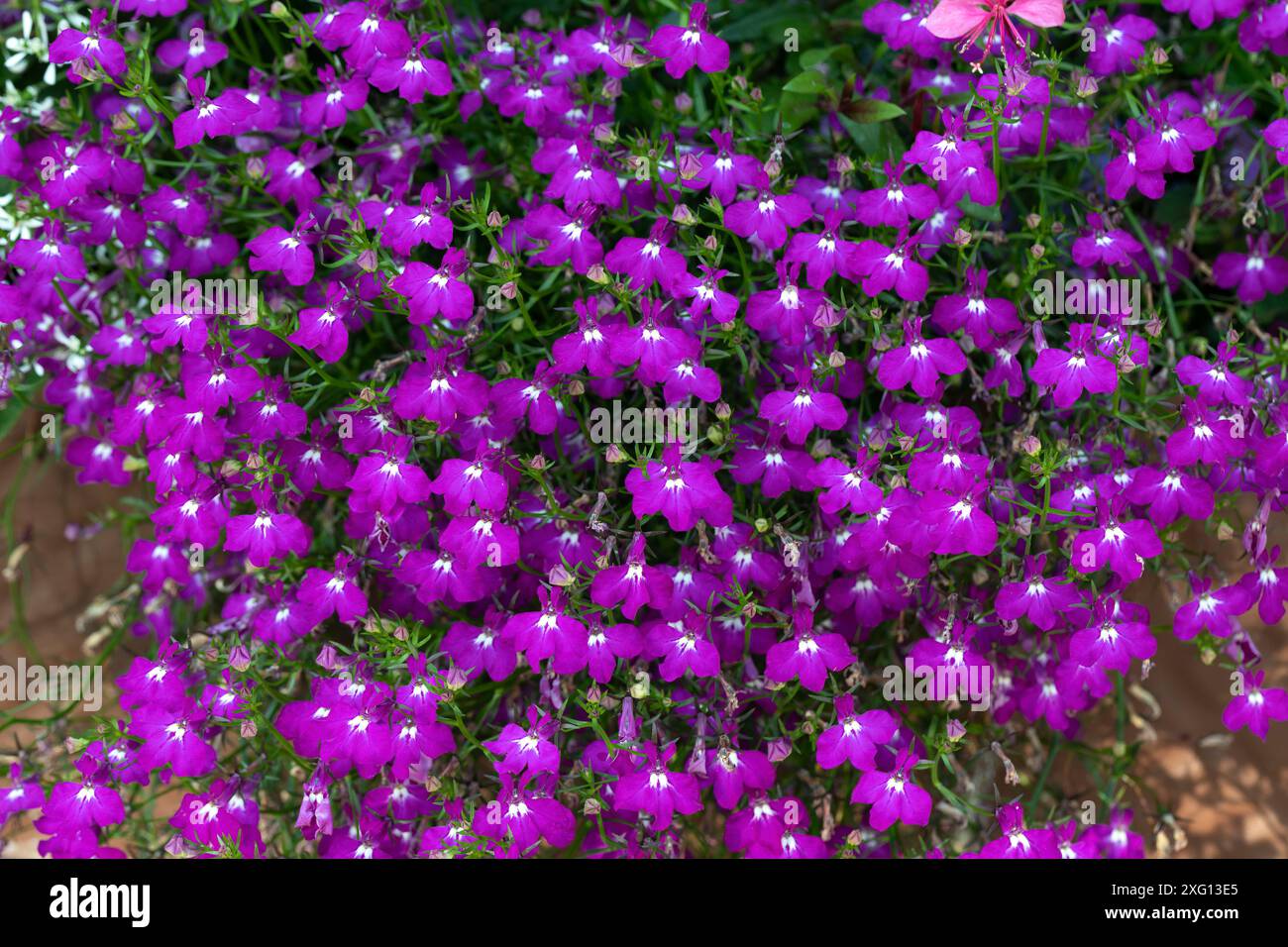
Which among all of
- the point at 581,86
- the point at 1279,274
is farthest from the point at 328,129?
the point at 1279,274

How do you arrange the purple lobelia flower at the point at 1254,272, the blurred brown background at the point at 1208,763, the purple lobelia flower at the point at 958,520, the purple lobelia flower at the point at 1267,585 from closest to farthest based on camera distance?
the purple lobelia flower at the point at 958,520 < the purple lobelia flower at the point at 1267,585 < the purple lobelia flower at the point at 1254,272 < the blurred brown background at the point at 1208,763

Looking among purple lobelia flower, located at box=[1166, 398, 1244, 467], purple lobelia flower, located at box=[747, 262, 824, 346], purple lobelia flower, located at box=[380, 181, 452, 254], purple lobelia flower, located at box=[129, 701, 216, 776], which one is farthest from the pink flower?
purple lobelia flower, located at box=[129, 701, 216, 776]

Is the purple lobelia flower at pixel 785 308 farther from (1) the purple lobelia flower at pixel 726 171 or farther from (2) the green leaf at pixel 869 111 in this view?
(2) the green leaf at pixel 869 111

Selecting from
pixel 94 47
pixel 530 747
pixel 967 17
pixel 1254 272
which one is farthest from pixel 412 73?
pixel 1254 272

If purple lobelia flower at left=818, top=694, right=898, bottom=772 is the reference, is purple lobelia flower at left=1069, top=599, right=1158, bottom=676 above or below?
above

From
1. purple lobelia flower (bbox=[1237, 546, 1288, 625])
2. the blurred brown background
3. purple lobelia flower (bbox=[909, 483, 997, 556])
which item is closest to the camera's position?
purple lobelia flower (bbox=[909, 483, 997, 556])

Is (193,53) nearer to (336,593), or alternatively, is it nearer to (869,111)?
(336,593)

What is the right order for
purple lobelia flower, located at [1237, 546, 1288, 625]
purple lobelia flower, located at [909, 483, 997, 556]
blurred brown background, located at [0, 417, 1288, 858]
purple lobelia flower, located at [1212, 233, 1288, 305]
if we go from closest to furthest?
purple lobelia flower, located at [909, 483, 997, 556] → purple lobelia flower, located at [1237, 546, 1288, 625] → purple lobelia flower, located at [1212, 233, 1288, 305] → blurred brown background, located at [0, 417, 1288, 858]

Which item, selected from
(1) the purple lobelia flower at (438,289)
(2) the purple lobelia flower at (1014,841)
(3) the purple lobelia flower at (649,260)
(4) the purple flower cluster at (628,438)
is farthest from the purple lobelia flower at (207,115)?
(2) the purple lobelia flower at (1014,841)

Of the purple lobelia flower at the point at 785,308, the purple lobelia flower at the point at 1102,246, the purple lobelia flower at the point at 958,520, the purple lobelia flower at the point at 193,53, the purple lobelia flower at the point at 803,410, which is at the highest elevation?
the purple lobelia flower at the point at 193,53

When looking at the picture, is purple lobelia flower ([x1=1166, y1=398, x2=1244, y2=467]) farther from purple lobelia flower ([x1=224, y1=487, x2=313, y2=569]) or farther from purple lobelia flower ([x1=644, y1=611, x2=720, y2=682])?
purple lobelia flower ([x1=224, y1=487, x2=313, y2=569])

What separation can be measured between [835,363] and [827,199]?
210mm

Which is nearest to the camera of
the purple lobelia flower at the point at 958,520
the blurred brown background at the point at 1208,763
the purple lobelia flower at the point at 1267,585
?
the purple lobelia flower at the point at 958,520

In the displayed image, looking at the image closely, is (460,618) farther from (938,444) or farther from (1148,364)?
(1148,364)
